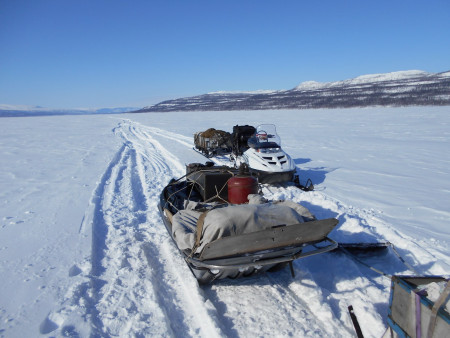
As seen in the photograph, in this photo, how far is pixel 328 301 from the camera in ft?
9.30

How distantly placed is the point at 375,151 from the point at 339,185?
5.89 metres

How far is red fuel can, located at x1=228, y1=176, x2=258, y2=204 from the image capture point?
14.3 ft

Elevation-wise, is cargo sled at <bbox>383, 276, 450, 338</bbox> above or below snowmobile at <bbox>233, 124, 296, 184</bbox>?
above

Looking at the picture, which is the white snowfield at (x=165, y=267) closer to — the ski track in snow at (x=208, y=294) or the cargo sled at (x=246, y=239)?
the ski track in snow at (x=208, y=294)

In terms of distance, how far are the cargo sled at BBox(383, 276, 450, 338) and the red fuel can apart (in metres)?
2.46

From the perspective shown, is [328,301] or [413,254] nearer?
[328,301]

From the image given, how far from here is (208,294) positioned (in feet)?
9.91

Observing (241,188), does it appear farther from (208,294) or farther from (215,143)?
(215,143)

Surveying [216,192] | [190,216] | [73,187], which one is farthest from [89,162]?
[190,216]

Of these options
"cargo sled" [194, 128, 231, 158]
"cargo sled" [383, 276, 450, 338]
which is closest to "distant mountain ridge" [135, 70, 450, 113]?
"cargo sled" [194, 128, 231, 158]

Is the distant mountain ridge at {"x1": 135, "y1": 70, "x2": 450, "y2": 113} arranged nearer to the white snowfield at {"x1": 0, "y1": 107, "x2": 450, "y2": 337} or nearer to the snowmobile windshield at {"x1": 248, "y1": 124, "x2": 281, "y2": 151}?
the snowmobile windshield at {"x1": 248, "y1": 124, "x2": 281, "y2": 151}

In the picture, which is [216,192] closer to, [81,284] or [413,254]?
[81,284]

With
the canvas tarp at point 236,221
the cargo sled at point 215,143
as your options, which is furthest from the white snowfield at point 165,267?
the cargo sled at point 215,143

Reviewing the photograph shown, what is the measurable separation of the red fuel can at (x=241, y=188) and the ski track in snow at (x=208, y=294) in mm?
1117
